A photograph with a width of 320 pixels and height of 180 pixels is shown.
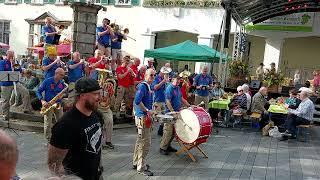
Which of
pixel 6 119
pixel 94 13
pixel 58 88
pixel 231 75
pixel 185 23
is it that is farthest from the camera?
pixel 185 23

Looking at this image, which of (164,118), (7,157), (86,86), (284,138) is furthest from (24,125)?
(7,157)

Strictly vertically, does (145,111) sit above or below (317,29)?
below

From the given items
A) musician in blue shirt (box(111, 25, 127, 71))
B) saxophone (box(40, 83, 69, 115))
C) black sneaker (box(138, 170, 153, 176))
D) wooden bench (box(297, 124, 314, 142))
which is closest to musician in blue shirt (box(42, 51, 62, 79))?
saxophone (box(40, 83, 69, 115))

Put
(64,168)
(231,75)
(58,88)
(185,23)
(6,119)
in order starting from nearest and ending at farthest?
(64,168)
(58,88)
(6,119)
(231,75)
(185,23)

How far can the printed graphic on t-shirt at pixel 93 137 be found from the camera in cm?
394

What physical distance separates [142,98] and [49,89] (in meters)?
2.09

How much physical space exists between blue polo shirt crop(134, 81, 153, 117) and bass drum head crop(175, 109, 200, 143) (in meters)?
1.21

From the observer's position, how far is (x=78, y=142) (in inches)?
153

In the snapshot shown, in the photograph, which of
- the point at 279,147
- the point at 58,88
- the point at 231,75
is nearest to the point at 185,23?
the point at 231,75

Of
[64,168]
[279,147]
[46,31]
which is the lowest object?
[279,147]

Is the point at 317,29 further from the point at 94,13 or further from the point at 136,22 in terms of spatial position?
the point at 94,13

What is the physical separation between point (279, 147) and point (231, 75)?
7426mm

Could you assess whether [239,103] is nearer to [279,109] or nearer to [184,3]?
[279,109]

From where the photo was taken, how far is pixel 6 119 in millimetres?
10625
